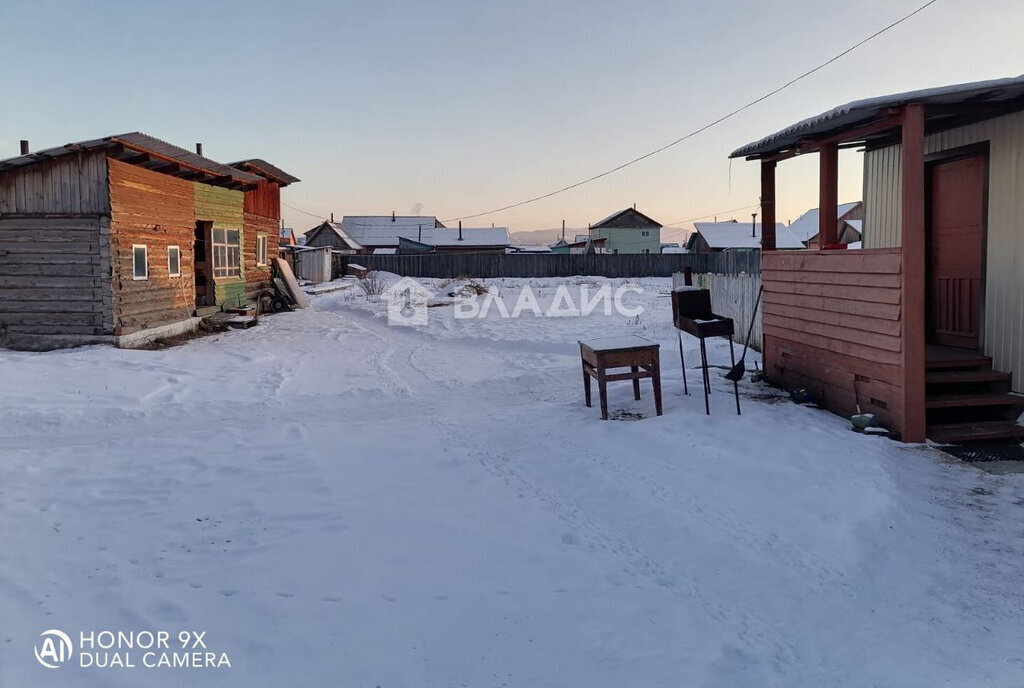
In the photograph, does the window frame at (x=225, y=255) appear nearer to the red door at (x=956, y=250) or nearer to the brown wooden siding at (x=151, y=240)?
the brown wooden siding at (x=151, y=240)

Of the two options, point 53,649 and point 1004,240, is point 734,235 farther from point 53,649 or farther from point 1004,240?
point 53,649

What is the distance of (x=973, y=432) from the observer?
6.56 m

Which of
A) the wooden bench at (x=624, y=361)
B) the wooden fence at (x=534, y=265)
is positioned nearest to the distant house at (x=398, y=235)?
the wooden fence at (x=534, y=265)

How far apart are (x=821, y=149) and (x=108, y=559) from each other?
8.00 m

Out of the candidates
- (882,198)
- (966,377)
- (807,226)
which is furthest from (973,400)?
(807,226)

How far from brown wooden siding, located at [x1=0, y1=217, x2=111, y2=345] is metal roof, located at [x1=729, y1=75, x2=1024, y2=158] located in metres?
12.3

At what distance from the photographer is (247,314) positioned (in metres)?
18.5

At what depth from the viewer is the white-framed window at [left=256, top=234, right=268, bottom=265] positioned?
2198 centimetres

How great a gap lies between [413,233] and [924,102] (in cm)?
6281

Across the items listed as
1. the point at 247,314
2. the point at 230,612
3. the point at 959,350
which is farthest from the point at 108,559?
the point at 247,314

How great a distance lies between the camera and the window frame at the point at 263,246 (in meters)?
22.0

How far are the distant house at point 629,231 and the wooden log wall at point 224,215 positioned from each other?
157 ft

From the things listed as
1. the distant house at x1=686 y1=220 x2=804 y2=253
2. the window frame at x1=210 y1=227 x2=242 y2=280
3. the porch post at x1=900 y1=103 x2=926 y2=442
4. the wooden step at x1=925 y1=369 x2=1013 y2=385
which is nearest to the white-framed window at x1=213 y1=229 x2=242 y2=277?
the window frame at x1=210 y1=227 x2=242 y2=280

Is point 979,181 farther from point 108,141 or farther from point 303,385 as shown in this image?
point 108,141
